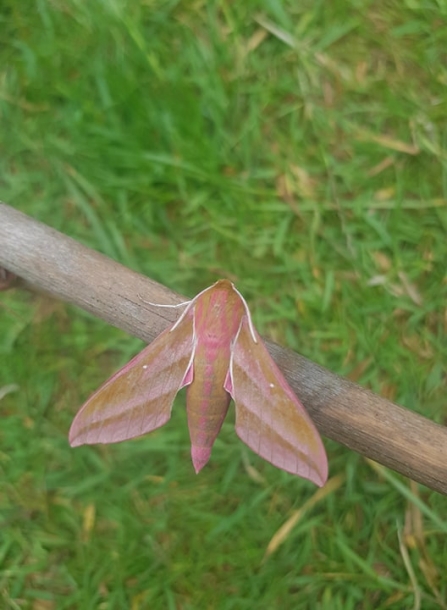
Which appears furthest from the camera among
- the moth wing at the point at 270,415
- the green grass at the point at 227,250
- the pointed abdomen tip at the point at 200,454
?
the green grass at the point at 227,250

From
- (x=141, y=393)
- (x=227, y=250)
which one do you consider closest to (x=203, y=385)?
(x=141, y=393)

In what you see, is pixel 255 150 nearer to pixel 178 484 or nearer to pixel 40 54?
pixel 40 54

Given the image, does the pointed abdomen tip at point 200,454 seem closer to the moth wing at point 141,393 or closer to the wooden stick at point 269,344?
the moth wing at point 141,393

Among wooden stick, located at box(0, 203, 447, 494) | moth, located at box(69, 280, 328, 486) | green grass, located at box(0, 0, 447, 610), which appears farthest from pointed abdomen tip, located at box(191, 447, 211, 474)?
green grass, located at box(0, 0, 447, 610)

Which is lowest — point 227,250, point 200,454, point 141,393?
point 227,250

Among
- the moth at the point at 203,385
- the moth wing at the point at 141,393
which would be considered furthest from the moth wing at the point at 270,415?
the moth wing at the point at 141,393

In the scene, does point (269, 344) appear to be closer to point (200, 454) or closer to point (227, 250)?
point (200, 454)
